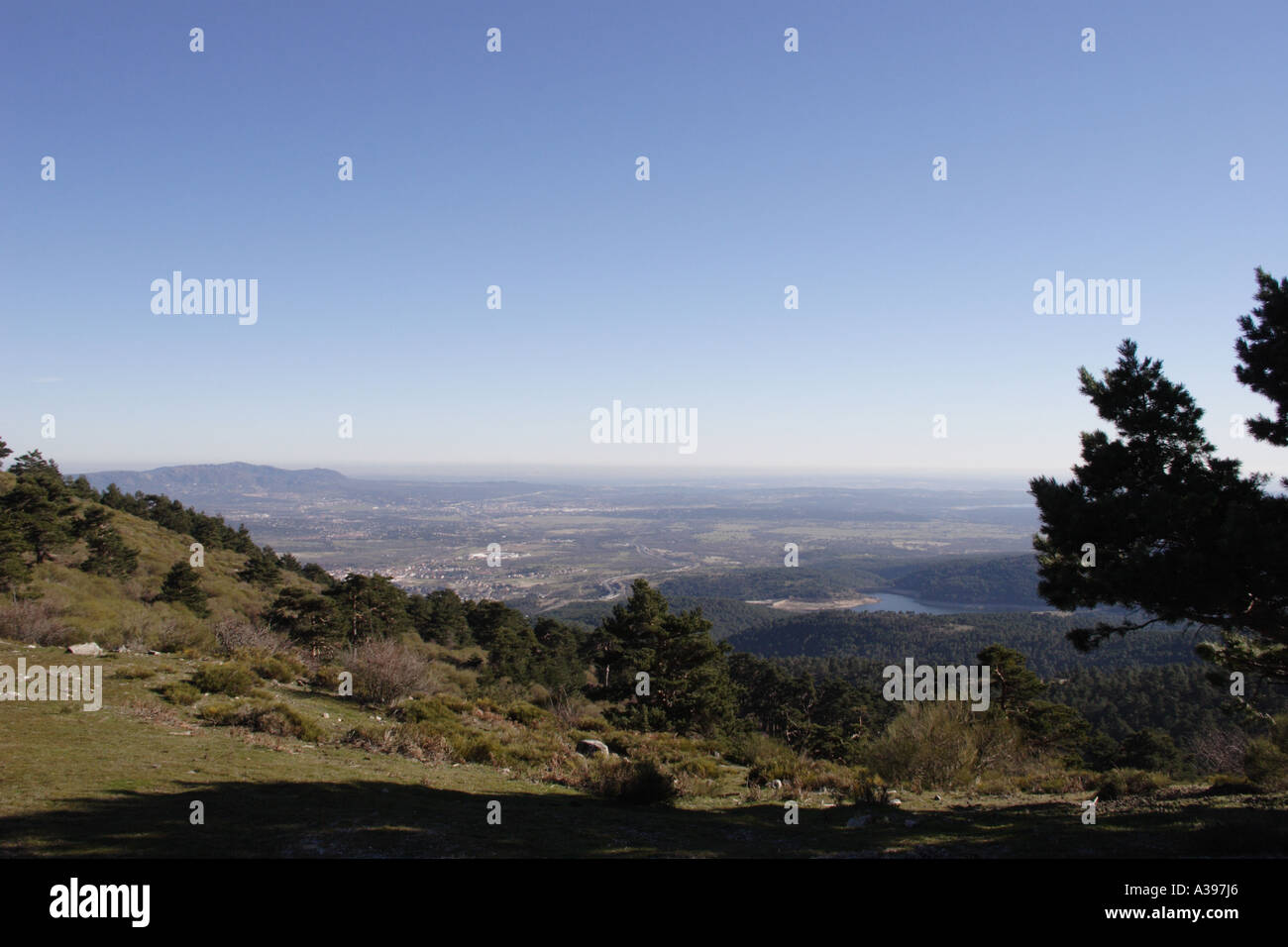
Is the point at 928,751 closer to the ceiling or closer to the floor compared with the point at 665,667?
closer to the ceiling

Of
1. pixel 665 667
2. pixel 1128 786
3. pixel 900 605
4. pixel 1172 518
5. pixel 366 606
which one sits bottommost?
pixel 900 605

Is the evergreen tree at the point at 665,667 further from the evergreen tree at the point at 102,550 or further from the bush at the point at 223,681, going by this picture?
the evergreen tree at the point at 102,550

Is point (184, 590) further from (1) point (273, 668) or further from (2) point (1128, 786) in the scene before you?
(2) point (1128, 786)

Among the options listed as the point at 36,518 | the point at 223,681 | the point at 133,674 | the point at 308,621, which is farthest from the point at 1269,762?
the point at 36,518

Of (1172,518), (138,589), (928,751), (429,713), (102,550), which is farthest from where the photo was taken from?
(102,550)
